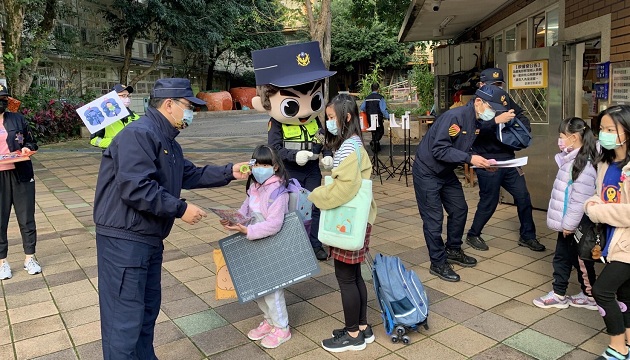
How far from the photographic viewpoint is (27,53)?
15.6m

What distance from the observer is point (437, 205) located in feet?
14.3

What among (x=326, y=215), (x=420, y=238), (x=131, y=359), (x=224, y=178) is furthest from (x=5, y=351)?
(x=420, y=238)

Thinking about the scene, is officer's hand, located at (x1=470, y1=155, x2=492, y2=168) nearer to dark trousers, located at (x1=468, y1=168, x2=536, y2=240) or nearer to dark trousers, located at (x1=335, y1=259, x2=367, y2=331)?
dark trousers, located at (x1=468, y1=168, x2=536, y2=240)

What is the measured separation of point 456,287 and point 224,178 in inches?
89.2

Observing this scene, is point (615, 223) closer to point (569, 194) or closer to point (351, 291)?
point (569, 194)

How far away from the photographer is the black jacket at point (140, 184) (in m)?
2.47

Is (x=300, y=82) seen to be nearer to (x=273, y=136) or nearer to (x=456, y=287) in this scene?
(x=273, y=136)

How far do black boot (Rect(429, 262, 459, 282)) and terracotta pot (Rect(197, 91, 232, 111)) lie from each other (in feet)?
80.0

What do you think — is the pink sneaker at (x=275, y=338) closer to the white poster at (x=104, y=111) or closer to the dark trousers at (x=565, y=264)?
the dark trousers at (x=565, y=264)

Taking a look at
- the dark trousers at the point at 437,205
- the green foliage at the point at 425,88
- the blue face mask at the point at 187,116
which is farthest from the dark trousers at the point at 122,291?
the green foliage at the point at 425,88

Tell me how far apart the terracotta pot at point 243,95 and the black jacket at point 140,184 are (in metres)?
27.7

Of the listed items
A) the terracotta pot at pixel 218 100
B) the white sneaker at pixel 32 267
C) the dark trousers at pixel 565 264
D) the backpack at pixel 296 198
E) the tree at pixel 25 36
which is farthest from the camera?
the terracotta pot at pixel 218 100

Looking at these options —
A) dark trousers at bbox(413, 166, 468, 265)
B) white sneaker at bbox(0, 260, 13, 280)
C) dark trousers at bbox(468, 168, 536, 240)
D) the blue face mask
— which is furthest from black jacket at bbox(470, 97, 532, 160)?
white sneaker at bbox(0, 260, 13, 280)

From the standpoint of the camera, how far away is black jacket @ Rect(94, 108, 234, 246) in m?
2.47
